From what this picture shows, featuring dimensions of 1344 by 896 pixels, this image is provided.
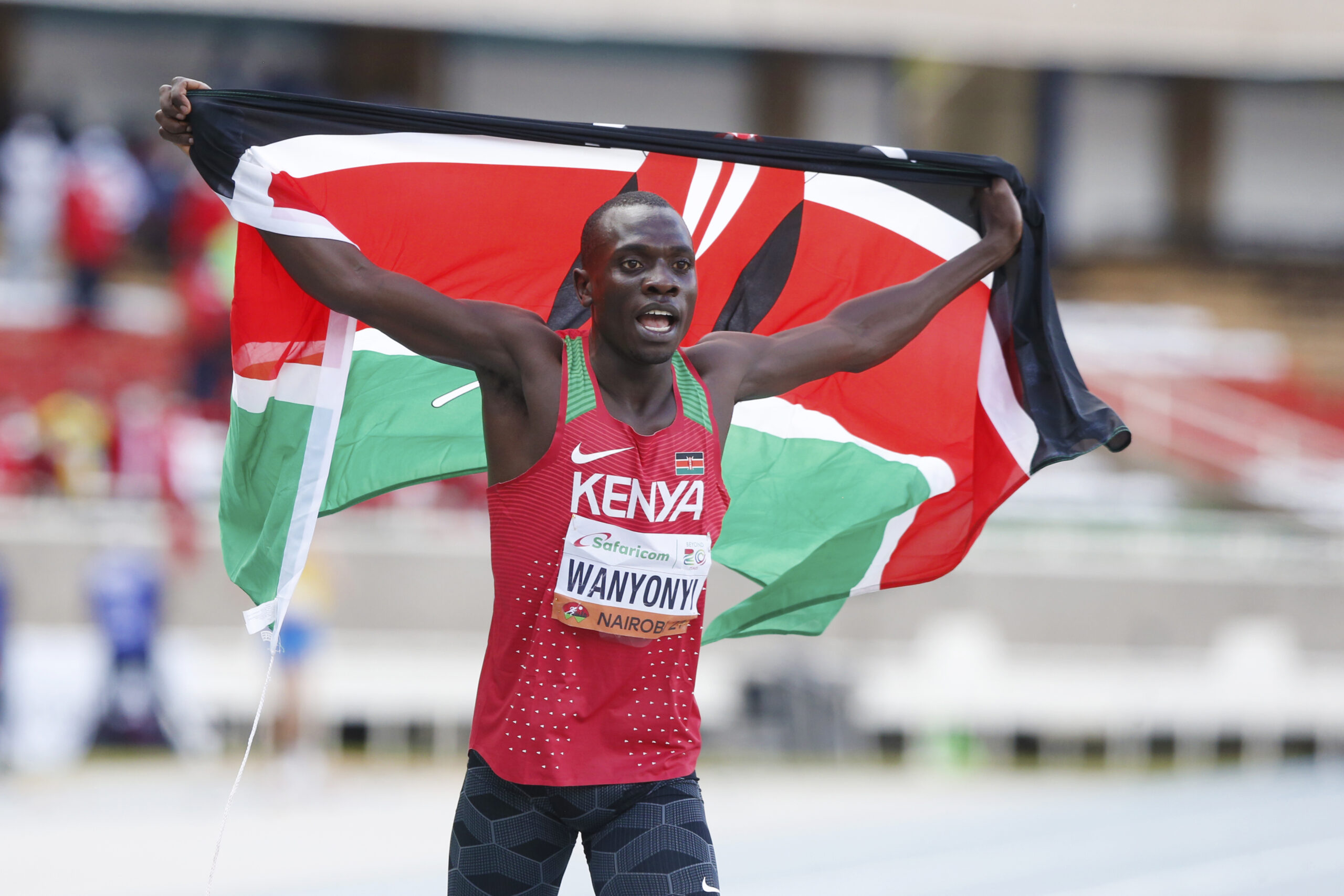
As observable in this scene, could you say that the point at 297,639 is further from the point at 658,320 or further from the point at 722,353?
the point at 658,320

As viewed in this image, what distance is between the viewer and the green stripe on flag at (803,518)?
4.28 m

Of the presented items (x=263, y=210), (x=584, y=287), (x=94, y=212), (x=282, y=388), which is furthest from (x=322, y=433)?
(x=94, y=212)

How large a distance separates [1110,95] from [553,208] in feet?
70.5

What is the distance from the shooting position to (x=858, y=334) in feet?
12.1

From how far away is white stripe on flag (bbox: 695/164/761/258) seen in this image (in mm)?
4309

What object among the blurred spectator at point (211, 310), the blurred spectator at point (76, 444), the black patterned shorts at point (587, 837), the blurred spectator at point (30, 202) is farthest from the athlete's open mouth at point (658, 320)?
the blurred spectator at point (30, 202)

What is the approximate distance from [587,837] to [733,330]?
1.80 m

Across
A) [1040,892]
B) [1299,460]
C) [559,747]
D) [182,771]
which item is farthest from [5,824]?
[1299,460]

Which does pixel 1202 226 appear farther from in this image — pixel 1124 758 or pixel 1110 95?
pixel 1124 758

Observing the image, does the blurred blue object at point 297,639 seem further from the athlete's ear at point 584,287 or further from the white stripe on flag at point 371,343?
the athlete's ear at point 584,287

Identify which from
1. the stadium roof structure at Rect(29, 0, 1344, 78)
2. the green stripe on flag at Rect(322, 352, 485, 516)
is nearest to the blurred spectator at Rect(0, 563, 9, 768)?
the green stripe on flag at Rect(322, 352, 485, 516)

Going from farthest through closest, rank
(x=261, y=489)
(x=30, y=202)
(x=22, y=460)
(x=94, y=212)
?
(x=30, y=202), (x=94, y=212), (x=22, y=460), (x=261, y=489)

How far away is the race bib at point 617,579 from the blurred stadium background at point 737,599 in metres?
5.23

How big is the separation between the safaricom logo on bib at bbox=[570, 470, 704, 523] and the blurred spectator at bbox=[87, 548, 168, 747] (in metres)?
8.46
